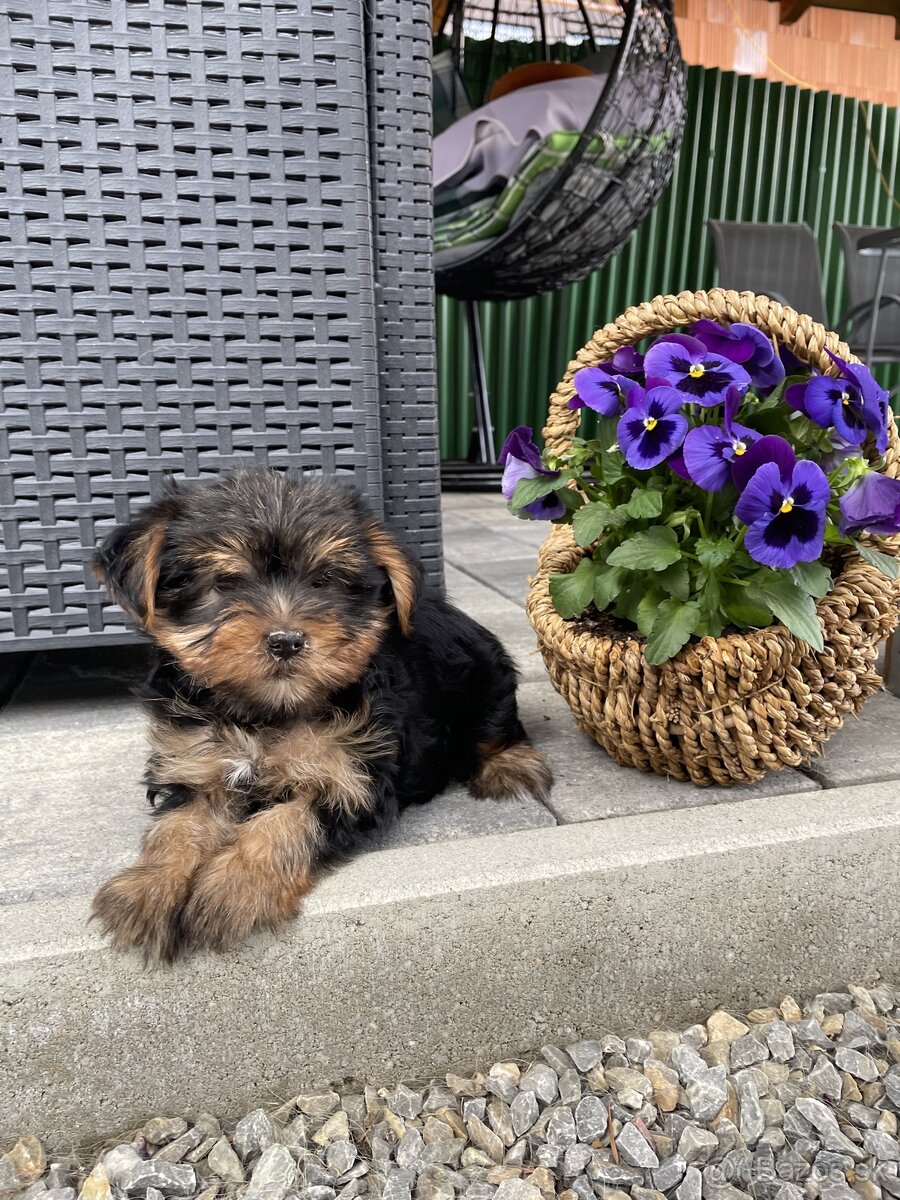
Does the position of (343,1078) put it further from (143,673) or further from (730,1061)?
(143,673)

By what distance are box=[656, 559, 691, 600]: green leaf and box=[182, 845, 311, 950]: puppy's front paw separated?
1.06 m

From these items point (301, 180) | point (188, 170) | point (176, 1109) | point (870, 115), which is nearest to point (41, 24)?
point (188, 170)

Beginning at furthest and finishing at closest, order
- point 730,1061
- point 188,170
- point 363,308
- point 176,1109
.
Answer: point 363,308, point 188,170, point 730,1061, point 176,1109

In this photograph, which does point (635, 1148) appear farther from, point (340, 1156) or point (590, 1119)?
point (340, 1156)

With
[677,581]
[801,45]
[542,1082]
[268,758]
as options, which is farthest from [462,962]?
[801,45]

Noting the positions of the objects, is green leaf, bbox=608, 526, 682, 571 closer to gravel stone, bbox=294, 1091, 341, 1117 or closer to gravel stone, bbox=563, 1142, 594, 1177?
gravel stone, bbox=563, 1142, 594, 1177

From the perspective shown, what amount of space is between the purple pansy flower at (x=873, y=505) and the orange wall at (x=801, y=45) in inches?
346

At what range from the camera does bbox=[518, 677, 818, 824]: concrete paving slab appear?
214 centimetres

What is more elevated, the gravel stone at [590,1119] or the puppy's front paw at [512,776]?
the puppy's front paw at [512,776]

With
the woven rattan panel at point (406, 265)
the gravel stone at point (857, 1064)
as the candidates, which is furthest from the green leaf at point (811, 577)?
the woven rattan panel at point (406, 265)

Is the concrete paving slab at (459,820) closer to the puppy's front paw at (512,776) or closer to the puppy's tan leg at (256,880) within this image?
the puppy's front paw at (512,776)

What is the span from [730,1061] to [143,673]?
2.26 metres

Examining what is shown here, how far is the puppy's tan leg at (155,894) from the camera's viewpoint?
1.59 metres

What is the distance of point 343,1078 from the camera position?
1765 millimetres
